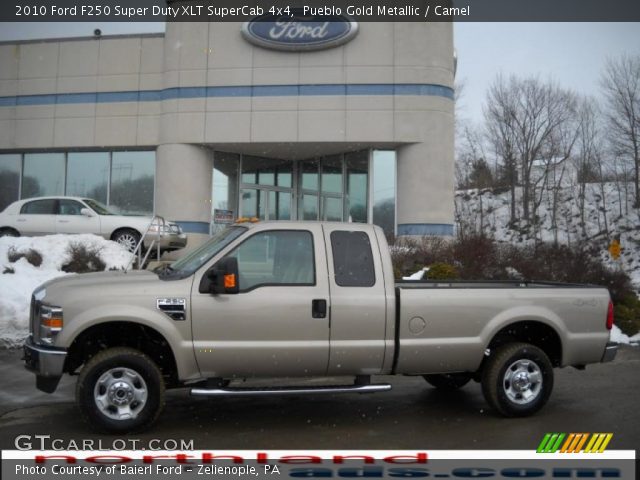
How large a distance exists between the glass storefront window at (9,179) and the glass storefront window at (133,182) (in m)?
3.74

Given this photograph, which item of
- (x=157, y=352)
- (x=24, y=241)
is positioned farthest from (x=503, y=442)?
(x=24, y=241)

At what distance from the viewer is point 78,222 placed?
15828mm

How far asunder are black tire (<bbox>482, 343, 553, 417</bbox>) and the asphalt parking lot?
15 centimetres

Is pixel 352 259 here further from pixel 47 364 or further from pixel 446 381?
pixel 47 364

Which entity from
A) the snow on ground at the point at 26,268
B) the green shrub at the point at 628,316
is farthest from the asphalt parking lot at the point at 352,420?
the green shrub at the point at 628,316

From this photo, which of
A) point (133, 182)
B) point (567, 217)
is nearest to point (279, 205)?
point (133, 182)

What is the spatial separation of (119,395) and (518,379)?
3845mm

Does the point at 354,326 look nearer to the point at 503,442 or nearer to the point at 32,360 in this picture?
the point at 503,442

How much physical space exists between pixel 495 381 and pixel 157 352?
3.31 metres

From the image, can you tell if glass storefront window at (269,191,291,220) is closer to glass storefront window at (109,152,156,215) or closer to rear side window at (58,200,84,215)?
glass storefront window at (109,152,156,215)

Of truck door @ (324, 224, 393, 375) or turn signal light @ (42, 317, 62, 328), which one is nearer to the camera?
turn signal light @ (42, 317, 62, 328)

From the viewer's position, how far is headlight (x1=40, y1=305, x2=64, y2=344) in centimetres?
538

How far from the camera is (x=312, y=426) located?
5918mm

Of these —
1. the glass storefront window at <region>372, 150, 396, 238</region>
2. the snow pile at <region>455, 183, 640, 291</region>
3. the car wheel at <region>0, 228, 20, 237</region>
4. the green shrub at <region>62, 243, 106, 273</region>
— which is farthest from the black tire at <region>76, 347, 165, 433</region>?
the snow pile at <region>455, 183, 640, 291</region>
